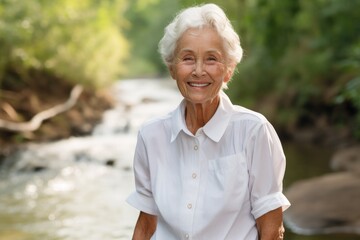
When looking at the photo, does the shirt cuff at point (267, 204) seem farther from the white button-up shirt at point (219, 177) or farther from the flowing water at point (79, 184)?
the flowing water at point (79, 184)

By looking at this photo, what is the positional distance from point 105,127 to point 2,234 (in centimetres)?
1119

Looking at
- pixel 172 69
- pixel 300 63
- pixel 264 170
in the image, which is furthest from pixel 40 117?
pixel 264 170

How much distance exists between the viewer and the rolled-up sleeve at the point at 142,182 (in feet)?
7.89

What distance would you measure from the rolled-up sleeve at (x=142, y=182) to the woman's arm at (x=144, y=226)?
0.06 metres

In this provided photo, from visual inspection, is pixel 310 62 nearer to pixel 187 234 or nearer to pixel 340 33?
pixel 340 33

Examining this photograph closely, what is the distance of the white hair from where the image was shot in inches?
87.3

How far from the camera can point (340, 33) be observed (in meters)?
16.3

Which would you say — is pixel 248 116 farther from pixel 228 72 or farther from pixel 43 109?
pixel 43 109

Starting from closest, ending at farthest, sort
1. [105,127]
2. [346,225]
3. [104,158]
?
[346,225] → [104,158] → [105,127]

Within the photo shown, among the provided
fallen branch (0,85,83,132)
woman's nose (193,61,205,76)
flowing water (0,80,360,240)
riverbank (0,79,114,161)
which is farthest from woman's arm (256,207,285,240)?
fallen branch (0,85,83,132)

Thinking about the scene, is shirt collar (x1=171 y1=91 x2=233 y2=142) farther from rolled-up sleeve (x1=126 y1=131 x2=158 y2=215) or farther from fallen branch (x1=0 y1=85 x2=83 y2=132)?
fallen branch (x1=0 y1=85 x2=83 y2=132)

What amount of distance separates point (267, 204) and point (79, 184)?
10535 mm

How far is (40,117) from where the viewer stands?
1747 centimetres

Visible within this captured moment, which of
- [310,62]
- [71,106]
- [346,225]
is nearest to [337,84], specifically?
[310,62]
